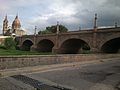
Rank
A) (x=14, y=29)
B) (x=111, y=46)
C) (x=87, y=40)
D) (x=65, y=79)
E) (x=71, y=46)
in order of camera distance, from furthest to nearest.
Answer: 1. (x=14, y=29)
2. (x=71, y=46)
3. (x=111, y=46)
4. (x=87, y=40)
5. (x=65, y=79)

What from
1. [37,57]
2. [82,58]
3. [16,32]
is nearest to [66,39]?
[82,58]

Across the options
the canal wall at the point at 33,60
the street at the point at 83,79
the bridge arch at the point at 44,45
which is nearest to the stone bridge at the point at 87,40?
the bridge arch at the point at 44,45

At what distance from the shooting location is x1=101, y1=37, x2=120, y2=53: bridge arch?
4481 centimetres

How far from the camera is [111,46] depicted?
48.4 metres

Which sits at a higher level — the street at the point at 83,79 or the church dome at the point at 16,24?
the church dome at the point at 16,24

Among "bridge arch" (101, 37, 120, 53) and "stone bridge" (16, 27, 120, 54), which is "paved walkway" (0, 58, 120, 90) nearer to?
→ "stone bridge" (16, 27, 120, 54)

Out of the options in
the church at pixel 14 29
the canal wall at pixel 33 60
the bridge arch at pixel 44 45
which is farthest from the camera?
the church at pixel 14 29

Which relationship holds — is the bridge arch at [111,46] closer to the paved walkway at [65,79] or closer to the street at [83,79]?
the street at [83,79]

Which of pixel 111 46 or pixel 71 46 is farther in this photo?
pixel 71 46

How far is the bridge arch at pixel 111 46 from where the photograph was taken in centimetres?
4481

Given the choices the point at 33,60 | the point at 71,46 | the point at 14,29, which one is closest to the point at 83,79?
the point at 33,60

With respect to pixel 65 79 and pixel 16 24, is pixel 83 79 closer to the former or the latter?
pixel 65 79

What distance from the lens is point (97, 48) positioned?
45.6 metres

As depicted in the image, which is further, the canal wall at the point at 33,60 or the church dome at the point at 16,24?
the church dome at the point at 16,24
